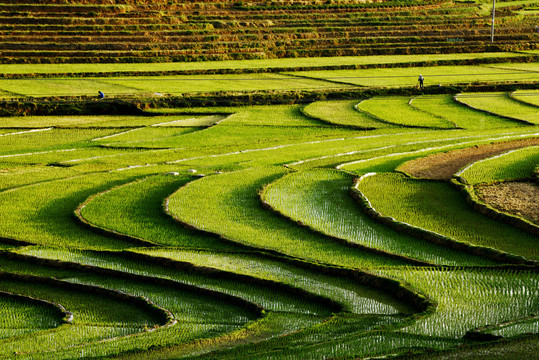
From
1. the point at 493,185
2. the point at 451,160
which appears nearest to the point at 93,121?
the point at 451,160

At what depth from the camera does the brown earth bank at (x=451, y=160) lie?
19672mm

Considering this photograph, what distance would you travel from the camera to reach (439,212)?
15.7 m

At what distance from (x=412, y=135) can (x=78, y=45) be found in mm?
27254

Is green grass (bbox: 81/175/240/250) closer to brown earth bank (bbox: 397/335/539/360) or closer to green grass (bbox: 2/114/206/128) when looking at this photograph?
brown earth bank (bbox: 397/335/539/360)

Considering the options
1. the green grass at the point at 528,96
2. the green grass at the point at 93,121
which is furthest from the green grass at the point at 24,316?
the green grass at the point at 528,96

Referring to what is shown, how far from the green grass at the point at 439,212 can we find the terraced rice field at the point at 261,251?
0.18 feet

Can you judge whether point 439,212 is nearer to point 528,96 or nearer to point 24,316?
point 24,316

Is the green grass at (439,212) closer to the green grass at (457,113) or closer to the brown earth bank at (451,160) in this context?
the brown earth bank at (451,160)

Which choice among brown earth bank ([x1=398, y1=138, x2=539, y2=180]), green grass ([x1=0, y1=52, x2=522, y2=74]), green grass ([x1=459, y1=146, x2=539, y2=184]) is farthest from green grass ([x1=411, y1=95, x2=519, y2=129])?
green grass ([x1=0, y1=52, x2=522, y2=74])

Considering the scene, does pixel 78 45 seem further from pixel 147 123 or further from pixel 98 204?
pixel 98 204

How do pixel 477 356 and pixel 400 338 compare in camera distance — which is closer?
pixel 477 356

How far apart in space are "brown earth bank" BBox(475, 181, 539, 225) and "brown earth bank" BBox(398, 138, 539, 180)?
179cm

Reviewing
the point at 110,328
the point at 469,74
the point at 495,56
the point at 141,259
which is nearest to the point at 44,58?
the point at 469,74

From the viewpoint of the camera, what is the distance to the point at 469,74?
42938mm
